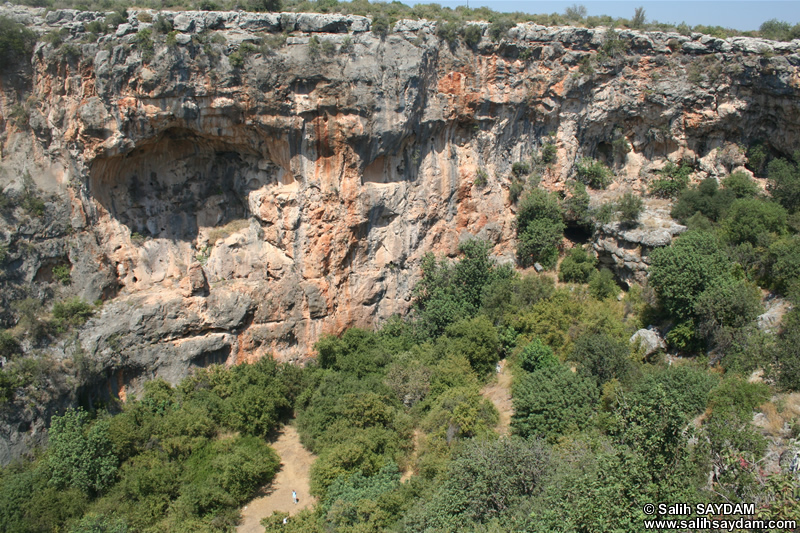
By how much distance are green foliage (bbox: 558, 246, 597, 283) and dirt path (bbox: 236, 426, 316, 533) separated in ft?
44.0

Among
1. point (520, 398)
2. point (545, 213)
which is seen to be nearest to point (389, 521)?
point (520, 398)

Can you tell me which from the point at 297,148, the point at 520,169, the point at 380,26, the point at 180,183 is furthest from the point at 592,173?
the point at 180,183

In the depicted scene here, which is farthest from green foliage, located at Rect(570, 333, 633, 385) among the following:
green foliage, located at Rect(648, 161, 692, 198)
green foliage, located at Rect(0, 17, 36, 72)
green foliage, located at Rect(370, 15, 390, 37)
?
green foliage, located at Rect(0, 17, 36, 72)

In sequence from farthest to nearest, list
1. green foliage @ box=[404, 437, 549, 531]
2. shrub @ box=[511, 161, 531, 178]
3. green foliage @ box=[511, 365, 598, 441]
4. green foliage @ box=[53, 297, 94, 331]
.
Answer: shrub @ box=[511, 161, 531, 178]
green foliage @ box=[53, 297, 94, 331]
green foliage @ box=[511, 365, 598, 441]
green foliage @ box=[404, 437, 549, 531]

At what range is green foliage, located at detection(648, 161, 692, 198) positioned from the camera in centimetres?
2648

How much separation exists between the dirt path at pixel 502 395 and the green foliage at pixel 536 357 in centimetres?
93

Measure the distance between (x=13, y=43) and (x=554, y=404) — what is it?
22345 millimetres

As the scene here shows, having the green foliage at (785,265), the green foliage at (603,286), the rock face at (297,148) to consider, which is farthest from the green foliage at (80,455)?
the green foliage at (785,265)

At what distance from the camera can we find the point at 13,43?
66.4 feet

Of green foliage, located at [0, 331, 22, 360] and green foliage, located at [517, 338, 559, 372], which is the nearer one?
green foliage, located at [0, 331, 22, 360]

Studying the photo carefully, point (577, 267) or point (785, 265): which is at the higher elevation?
point (785, 265)

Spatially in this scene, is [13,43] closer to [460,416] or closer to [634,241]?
[460,416]

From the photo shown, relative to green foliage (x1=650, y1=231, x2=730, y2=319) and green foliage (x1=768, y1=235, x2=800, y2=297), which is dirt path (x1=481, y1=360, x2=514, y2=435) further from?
green foliage (x1=768, y1=235, x2=800, y2=297)

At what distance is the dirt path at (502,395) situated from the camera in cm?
1916
